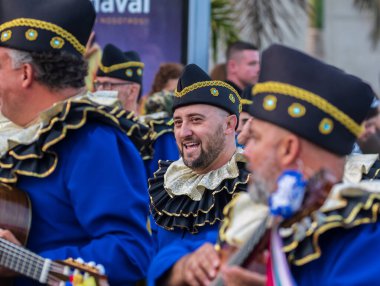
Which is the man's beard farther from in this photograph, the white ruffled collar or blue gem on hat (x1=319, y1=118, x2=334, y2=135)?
blue gem on hat (x1=319, y1=118, x2=334, y2=135)

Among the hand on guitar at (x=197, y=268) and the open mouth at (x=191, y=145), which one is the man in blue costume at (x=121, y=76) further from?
the hand on guitar at (x=197, y=268)

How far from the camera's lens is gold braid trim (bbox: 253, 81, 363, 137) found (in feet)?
10.5

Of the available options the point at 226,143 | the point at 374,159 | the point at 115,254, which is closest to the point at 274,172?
the point at 115,254

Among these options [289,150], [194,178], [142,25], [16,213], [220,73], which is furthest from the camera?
[220,73]

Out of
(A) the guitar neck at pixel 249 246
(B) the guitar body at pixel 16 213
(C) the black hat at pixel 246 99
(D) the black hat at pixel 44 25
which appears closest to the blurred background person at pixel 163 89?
(C) the black hat at pixel 246 99

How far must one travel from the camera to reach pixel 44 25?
4168 millimetres

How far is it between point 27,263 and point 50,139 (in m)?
0.50

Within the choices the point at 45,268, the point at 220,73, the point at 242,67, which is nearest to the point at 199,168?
the point at 45,268

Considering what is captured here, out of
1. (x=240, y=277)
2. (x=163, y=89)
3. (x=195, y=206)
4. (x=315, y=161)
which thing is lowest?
(x=163, y=89)

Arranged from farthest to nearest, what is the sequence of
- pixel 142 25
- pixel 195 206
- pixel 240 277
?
pixel 142 25, pixel 195 206, pixel 240 277

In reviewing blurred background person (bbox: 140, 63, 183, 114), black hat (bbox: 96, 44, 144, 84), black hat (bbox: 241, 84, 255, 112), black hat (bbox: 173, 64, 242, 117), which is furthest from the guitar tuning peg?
black hat (bbox: 96, 44, 144, 84)

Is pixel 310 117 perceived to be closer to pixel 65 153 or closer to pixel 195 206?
pixel 65 153

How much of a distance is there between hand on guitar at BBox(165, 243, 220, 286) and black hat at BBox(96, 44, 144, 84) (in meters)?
5.10

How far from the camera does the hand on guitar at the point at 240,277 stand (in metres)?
3.02
